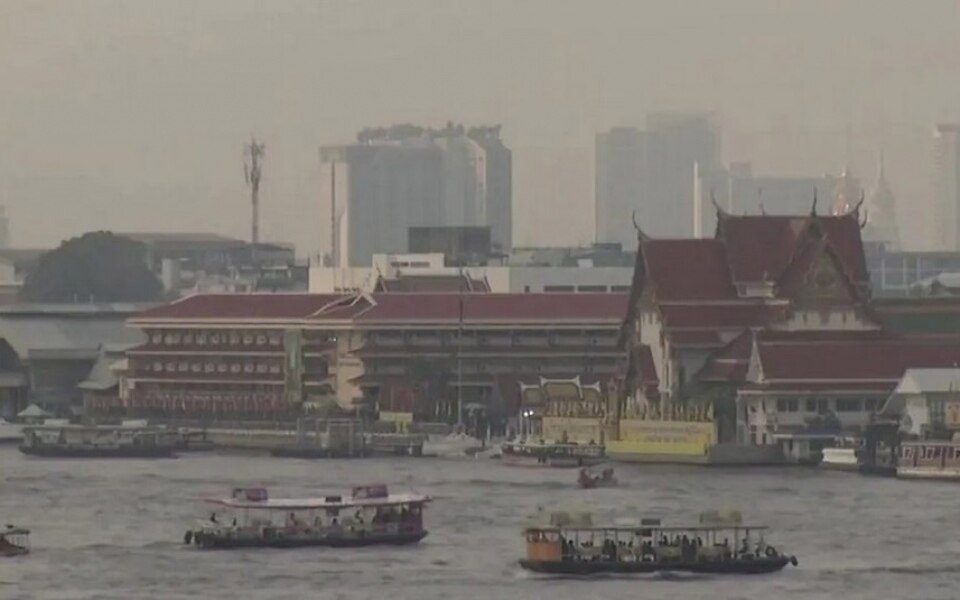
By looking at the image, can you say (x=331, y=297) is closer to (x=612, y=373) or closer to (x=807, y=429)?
(x=612, y=373)

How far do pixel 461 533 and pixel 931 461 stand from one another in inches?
699

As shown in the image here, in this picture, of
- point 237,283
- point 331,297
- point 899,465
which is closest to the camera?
point 899,465

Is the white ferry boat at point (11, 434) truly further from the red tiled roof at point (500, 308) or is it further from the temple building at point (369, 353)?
the red tiled roof at point (500, 308)

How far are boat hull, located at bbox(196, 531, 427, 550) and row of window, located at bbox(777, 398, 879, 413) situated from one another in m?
26.9

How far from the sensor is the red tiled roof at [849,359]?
85.4m

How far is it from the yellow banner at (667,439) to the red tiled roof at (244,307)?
21245mm

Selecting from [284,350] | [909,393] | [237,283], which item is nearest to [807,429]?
[909,393]

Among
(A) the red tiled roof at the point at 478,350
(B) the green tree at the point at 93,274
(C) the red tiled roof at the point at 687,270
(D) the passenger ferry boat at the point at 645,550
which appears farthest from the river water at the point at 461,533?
(B) the green tree at the point at 93,274

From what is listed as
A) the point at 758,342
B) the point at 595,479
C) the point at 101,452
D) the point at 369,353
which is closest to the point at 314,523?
the point at 595,479

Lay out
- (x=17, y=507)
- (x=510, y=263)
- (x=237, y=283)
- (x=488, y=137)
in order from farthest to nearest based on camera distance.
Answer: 1. (x=488, y=137)
2. (x=237, y=283)
3. (x=510, y=263)
4. (x=17, y=507)

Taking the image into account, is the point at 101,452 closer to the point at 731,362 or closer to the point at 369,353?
the point at 369,353

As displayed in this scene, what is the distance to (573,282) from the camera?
393 ft

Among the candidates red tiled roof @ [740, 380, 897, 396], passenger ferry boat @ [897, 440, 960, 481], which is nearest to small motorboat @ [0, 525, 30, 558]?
passenger ferry boat @ [897, 440, 960, 481]

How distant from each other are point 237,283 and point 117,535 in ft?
266
